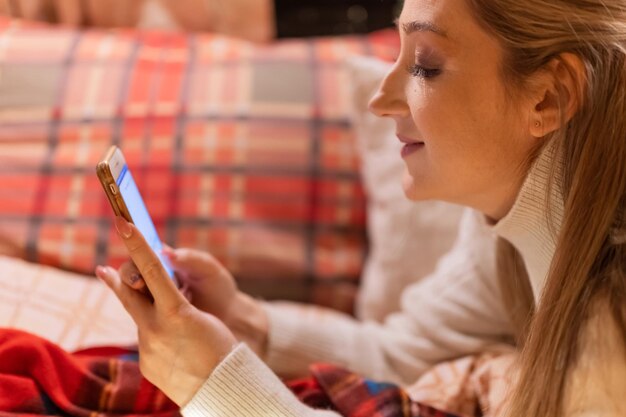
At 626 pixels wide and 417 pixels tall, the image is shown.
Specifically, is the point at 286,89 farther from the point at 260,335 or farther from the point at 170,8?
the point at 260,335

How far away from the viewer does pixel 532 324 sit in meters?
0.81

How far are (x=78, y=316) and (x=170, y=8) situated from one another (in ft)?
2.31

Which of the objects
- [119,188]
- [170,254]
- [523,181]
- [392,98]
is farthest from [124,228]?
[523,181]

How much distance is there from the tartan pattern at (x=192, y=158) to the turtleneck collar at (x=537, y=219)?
0.51 m

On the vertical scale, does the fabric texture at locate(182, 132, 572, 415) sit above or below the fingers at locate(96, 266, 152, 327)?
below

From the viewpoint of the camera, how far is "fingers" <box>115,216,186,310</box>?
2.54ft

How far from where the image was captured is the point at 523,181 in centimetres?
84

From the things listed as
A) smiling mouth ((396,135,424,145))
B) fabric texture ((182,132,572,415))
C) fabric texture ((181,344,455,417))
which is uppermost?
smiling mouth ((396,135,424,145))

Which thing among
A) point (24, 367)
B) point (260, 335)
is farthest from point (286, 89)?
point (24, 367)

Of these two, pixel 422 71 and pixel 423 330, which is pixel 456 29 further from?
pixel 423 330

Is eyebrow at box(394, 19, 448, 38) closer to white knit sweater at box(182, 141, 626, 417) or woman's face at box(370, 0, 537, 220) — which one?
woman's face at box(370, 0, 537, 220)

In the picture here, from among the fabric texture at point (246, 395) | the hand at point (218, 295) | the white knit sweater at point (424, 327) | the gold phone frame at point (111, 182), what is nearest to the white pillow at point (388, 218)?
the white knit sweater at point (424, 327)

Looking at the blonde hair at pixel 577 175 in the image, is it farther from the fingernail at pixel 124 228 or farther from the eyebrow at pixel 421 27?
the fingernail at pixel 124 228

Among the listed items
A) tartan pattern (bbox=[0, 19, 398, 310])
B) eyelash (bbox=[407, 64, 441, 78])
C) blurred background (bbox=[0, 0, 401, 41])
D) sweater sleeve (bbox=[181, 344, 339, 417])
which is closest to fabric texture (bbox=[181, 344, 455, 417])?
sweater sleeve (bbox=[181, 344, 339, 417])
